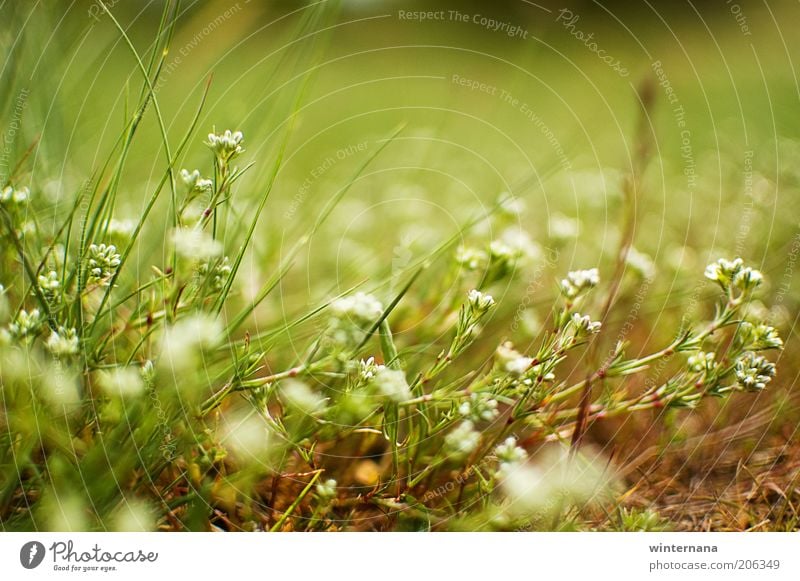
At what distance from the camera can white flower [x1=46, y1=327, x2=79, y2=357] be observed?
0.62m

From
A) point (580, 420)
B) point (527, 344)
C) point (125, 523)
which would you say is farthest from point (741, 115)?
point (125, 523)

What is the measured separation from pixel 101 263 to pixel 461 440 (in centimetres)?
41

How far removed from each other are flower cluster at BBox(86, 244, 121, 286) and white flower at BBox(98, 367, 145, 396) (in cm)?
10

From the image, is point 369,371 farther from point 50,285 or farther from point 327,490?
point 50,285

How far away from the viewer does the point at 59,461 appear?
65 centimetres

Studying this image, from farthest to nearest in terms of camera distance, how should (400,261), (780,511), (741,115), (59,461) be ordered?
(741,115) → (400,261) → (780,511) → (59,461)

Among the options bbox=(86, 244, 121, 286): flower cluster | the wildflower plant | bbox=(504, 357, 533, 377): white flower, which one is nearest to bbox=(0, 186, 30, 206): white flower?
the wildflower plant

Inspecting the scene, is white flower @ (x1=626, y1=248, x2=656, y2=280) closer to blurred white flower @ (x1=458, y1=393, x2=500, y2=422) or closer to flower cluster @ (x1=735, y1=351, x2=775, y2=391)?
flower cluster @ (x1=735, y1=351, x2=775, y2=391)

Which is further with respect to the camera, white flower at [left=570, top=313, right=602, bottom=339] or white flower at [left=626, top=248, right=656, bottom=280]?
white flower at [left=626, top=248, right=656, bottom=280]

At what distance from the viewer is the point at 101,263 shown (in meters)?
0.64

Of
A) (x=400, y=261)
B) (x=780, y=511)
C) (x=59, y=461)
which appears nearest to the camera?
(x=59, y=461)

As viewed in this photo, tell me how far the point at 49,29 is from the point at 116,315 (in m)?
0.44

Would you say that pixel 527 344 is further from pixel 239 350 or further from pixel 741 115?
pixel 741 115

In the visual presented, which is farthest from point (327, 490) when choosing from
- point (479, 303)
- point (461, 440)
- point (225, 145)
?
point (225, 145)
